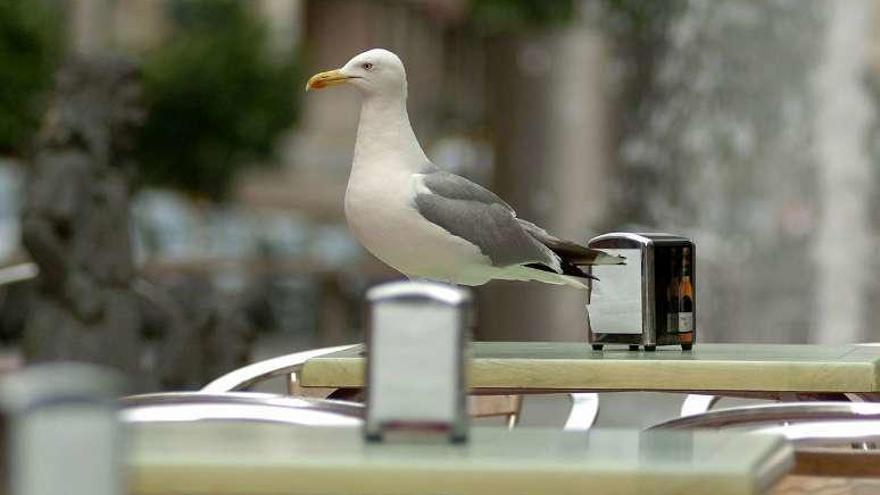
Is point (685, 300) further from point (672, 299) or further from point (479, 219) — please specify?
point (479, 219)

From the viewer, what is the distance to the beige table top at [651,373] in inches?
134

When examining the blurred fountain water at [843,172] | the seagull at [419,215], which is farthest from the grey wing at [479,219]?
the blurred fountain water at [843,172]

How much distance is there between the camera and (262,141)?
36188mm

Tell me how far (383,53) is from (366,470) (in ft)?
5.87

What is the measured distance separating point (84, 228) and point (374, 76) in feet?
20.9

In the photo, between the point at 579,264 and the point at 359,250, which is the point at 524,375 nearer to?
the point at 579,264

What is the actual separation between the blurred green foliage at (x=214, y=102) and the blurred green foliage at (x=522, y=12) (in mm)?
13481

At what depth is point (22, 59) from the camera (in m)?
28.9

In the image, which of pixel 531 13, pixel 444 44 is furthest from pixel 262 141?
pixel 444 44

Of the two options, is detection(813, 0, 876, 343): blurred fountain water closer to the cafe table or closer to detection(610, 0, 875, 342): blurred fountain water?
detection(610, 0, 875, 342): blurred fountain water

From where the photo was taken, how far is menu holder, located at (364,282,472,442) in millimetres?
2361

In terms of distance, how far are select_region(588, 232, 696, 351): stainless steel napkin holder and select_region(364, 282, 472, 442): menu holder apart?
1499 millimetres

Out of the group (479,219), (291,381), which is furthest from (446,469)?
(291,381)

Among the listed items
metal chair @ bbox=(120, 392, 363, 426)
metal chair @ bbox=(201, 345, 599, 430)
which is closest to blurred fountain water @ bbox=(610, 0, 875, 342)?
metal chair @ bbox=(201, 345, 599, 430)
